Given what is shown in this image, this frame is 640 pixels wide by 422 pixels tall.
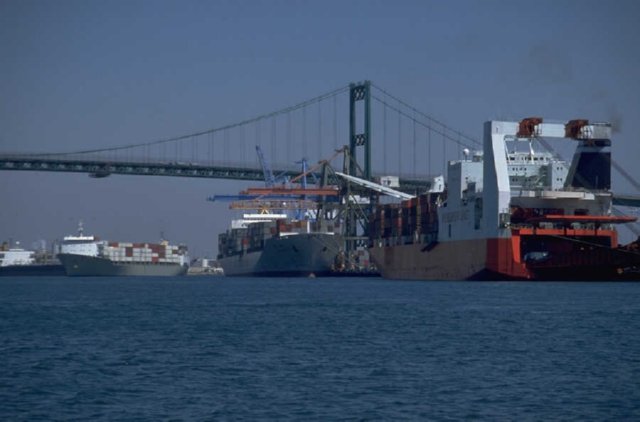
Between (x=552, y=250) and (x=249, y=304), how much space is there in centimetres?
2256

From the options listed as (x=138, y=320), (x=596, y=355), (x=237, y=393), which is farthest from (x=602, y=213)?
(x=237, y=393)

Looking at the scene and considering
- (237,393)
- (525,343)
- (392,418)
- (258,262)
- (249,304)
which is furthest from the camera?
(258,262)

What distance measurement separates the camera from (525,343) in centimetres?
2964

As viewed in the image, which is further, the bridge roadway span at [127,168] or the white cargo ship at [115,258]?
the white cargo ship at [115,258]

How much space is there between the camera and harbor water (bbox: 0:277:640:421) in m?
19.8

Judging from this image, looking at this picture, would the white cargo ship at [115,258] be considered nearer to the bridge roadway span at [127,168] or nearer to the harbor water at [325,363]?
the bridge roadway span at [127,168]

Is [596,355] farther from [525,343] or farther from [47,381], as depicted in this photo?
Result: [47,381]

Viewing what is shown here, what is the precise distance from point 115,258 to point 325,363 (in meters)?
107

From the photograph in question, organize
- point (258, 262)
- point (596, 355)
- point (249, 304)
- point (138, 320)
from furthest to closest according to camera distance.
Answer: point (258, 262)
point (249, 304)
point (138, 320)
point (596, 355)

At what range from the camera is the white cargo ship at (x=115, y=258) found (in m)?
128

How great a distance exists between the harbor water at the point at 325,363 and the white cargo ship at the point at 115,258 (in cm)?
8529

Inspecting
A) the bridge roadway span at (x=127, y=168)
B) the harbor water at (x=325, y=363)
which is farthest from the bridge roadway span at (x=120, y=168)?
the harbor water at (x=325, y=363)

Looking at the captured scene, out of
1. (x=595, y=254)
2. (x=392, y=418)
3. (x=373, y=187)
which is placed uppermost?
(x=373, y=187)

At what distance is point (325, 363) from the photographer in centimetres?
2528
